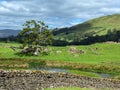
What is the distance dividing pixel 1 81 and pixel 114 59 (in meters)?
86.9

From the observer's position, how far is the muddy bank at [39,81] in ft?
135

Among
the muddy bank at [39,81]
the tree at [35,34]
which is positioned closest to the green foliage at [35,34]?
the tree at [35,34]

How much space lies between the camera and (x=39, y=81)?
4347 centimetres

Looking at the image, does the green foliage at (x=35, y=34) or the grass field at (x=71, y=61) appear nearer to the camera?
the grass field at (x=71, y=61)

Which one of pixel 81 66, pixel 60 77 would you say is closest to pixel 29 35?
pixel 81 66

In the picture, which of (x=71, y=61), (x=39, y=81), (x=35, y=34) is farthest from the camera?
(x=35, y=34)

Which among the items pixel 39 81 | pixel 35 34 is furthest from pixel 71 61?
pixel 39 81

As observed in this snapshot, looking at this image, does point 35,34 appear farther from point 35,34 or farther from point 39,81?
point 39,81

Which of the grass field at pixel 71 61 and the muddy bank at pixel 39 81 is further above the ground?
the muddy bank at pixel 39 81

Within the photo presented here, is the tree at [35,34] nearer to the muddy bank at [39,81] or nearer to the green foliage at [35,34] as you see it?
the green foliage at [35,34]

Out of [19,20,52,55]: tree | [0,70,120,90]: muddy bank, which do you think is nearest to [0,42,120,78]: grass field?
[19,20,52,55]: tree

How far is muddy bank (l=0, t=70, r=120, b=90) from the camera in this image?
4116 centimetres

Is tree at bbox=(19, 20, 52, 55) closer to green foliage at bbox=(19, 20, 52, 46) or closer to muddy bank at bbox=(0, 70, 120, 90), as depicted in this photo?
green foliage at bbox=(19, 20, 52, 46)

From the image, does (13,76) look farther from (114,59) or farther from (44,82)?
(114,59)
